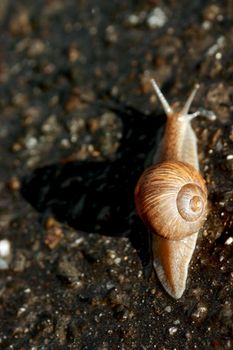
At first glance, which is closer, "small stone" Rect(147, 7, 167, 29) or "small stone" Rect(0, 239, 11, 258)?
"small stone" Rect(0, 239, 11, 258)

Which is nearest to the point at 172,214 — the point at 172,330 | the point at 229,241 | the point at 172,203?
the point at 172,203

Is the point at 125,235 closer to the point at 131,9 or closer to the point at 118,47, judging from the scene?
the point at 118,47

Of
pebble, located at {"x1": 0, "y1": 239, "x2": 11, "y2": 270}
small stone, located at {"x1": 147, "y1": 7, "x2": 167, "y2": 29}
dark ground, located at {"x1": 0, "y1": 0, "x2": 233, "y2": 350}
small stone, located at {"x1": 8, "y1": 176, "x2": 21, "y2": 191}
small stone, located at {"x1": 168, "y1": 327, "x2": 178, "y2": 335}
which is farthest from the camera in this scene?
small stone, located at {"x1": 147, "y1": 7, "x2": 167, "y2": 29}

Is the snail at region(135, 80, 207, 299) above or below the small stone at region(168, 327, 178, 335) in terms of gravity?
above

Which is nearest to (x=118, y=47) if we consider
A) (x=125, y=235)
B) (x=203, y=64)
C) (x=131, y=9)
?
(x=131, y=9)

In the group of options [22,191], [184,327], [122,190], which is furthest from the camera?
[22,191]

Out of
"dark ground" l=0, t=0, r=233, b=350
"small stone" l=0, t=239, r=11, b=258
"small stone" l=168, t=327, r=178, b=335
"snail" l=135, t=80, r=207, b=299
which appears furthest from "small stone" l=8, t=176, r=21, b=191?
"small stone" l=168, t=327, r=178, b=335

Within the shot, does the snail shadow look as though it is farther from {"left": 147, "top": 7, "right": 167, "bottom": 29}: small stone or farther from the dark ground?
{"left": 147, "top": 7, "right": 167, "bottom": 29}: small stone
